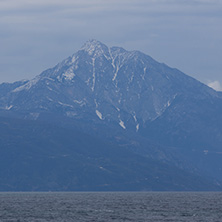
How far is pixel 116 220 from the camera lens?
176 metres

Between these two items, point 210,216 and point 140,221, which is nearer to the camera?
point 140,221

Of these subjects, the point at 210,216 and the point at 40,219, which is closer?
the point at 40,219

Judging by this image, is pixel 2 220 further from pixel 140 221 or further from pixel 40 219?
pixel 140 221

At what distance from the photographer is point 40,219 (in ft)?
600

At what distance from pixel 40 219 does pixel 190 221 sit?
4027cm

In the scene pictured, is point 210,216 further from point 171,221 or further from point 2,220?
point 2,220

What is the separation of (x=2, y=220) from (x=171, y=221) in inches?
1733

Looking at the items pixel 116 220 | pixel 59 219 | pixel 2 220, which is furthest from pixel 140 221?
pixel 2 220

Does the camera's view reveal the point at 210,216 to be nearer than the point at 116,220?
No

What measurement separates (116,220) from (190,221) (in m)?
19.1

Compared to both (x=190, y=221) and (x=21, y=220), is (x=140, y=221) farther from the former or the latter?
(x=21, y=220)

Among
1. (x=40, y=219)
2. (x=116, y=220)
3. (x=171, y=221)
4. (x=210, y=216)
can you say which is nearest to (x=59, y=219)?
(x=40, y=219)

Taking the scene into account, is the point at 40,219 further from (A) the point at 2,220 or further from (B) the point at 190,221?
(B) the point at 190,221

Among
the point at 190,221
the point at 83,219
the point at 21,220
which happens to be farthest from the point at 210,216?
the point at 21,220
